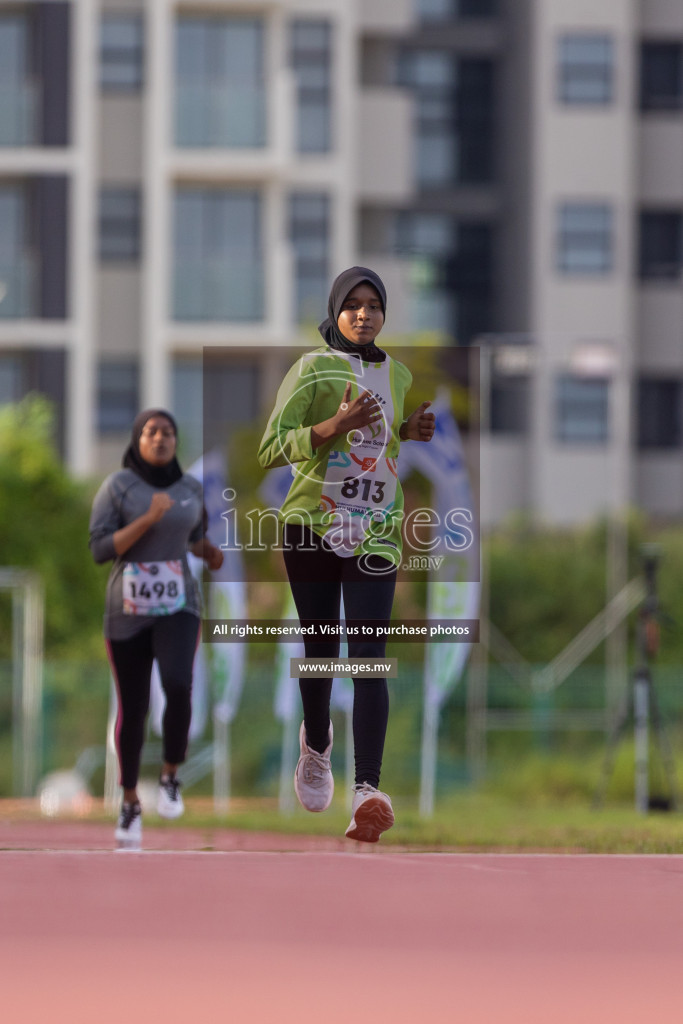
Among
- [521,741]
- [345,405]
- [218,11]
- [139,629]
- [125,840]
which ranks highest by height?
[218,11]

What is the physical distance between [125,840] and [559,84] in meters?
35.9

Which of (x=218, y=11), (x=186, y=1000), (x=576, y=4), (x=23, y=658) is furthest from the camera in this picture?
(x=576, y=4)

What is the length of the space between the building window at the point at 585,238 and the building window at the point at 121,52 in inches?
390

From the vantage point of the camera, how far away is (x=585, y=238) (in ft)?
140

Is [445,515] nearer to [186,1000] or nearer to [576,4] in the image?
[186,1000]

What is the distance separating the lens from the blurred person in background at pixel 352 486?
6551mm

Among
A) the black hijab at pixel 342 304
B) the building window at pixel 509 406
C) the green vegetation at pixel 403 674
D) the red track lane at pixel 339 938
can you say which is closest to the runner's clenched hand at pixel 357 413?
the black hijab at pixel 342 304

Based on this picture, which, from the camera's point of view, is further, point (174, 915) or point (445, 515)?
point (445, 515)

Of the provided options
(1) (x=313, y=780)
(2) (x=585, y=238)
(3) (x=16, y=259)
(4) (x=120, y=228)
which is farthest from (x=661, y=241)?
(1) (x=313, y=780)

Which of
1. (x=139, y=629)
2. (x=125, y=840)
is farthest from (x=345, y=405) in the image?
(x=125, y=840)

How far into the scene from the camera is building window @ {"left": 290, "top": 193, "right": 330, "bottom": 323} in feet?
128

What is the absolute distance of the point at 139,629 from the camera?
8.30 meters

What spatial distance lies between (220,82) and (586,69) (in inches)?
345

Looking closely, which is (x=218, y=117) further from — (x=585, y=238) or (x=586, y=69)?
(x=585, y=238)
